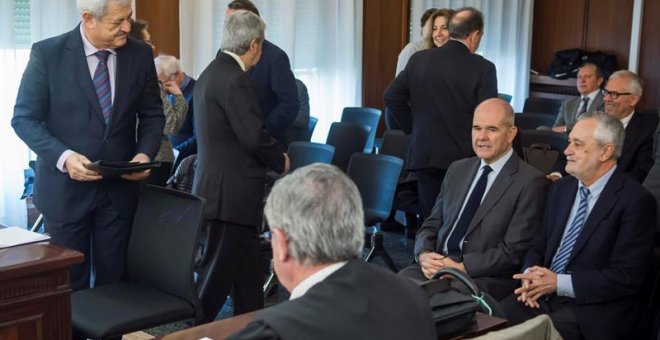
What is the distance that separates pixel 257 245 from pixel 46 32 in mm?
2972

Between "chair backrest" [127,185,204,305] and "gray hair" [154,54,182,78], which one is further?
"gray hair" [154,54,182,78]

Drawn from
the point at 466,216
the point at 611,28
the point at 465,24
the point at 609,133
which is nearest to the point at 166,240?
the point at 466,216

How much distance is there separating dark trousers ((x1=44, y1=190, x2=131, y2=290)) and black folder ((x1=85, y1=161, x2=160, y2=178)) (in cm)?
20

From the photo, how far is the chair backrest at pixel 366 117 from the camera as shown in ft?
23.3

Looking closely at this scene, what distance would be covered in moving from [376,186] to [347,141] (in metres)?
0.97

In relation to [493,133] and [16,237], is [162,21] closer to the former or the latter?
[493,133]

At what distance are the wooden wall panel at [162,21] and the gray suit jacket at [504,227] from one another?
13.3 feet

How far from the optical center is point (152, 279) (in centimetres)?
333

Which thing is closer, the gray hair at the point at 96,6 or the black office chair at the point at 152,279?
the black office chair at the point at 152,279

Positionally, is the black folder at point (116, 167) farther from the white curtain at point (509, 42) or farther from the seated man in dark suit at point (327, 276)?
the white curtain at point (509, 42)

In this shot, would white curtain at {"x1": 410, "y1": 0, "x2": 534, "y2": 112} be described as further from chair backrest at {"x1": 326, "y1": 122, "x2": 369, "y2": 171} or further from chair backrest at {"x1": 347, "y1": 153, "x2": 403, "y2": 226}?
chair backrest at {"x1": 347, "y1": 153, "x2": 403, "y2": 226}

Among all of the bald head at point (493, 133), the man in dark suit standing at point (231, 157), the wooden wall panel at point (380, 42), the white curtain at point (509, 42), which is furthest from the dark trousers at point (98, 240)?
the white curtain at point (509, 42)

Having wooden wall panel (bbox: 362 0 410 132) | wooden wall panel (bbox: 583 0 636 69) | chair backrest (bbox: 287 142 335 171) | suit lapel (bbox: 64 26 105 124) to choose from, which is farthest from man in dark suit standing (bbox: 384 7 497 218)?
wooden wall panel (bbox: 583 0 636 69)

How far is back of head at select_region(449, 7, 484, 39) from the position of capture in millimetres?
4684
